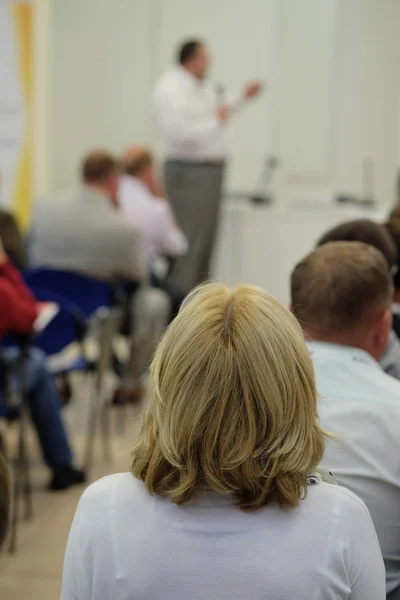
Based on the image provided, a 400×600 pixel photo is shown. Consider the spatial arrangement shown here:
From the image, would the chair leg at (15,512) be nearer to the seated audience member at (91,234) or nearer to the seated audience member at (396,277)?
the seated audience member at (91,234)

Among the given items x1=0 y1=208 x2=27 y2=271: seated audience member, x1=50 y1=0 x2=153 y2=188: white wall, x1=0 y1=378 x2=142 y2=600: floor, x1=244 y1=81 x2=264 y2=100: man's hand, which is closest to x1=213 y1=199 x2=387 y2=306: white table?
x1=244 y1=81 x2=264 y2=100: man's hand

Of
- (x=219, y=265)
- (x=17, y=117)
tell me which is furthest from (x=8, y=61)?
(x=219, y=265)

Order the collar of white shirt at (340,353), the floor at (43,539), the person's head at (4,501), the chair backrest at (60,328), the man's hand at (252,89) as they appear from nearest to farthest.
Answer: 1. the person's head at (4,501)
2. the collar of white shirt at (340,353)
3. the floor at (43,539)
4. the chair backrest at (60,328)
5. the man's hand at (252,89)

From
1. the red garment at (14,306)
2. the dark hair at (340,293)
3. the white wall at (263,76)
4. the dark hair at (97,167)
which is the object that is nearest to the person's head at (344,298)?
the dark hair at (340,293)

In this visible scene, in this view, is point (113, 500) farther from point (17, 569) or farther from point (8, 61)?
point (8, 61)

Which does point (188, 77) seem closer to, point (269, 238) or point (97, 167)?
point (269, 238)

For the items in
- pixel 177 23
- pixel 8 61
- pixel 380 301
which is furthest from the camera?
pixel 177 23

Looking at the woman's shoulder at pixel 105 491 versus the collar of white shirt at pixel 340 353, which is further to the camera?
the collar of white shirt at pixel 340 353

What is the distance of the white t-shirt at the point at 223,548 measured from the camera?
1120 mm

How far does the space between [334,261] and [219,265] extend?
4.97 meters

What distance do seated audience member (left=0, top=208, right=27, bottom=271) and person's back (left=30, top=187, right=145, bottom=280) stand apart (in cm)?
7

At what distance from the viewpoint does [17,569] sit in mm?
2973

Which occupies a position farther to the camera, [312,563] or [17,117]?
[17,117]

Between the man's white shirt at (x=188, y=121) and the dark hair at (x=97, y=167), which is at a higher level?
the man's white shirt at (x=188, y=121)
